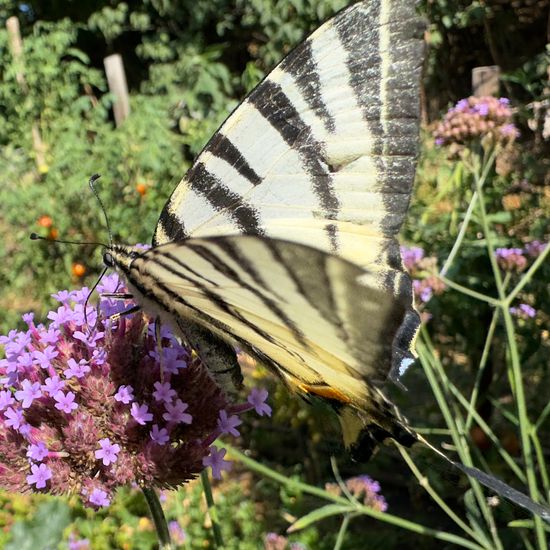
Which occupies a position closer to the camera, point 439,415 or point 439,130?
point 439,130

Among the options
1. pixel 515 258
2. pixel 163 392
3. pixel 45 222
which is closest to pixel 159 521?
pixel 163 392

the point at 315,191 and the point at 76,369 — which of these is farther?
the point at 315,191

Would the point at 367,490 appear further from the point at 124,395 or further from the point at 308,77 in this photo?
the point at 308,77

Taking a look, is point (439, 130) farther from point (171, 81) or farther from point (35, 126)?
point (171, 81)

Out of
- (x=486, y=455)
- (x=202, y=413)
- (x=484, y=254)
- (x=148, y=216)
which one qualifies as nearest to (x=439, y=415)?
(x=486, y=455)

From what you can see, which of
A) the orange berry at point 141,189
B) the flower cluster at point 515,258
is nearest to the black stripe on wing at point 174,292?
the flower cluster at point 515,258

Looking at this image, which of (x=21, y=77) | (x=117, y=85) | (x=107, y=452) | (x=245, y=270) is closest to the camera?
(x=245, y=270)
